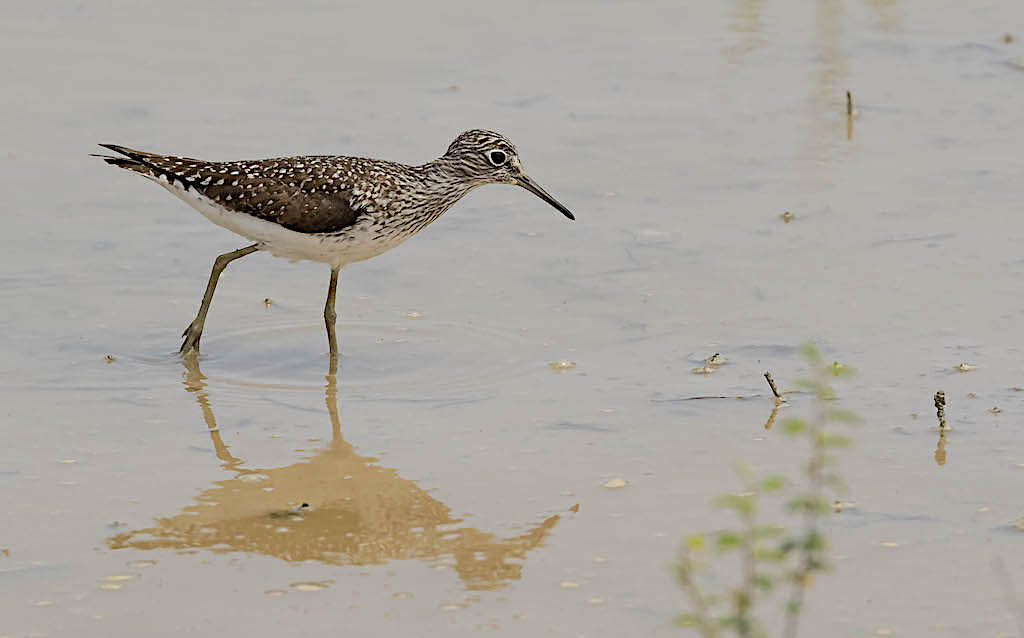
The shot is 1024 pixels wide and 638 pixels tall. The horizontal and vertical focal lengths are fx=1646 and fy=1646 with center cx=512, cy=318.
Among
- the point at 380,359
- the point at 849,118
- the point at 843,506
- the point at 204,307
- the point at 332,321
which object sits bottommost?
the point at 843,506

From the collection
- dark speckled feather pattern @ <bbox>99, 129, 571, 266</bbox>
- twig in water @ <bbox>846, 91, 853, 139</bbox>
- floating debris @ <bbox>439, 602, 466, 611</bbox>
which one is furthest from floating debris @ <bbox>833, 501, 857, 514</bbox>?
twig in water @ <bbox>846, 91, 853, 139</bbox>

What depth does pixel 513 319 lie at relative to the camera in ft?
30.1

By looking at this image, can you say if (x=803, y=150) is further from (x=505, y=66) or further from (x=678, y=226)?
(x=505, y=66)

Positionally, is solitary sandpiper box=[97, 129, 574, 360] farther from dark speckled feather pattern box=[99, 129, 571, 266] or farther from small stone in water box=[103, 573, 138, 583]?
small stone in water box=[103, 573, 138, 583]

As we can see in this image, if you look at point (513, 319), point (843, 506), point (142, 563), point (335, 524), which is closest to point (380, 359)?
point (513, 319)

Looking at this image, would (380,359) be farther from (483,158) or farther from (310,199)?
(483,158)

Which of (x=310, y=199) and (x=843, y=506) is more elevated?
(x=310, y=199)

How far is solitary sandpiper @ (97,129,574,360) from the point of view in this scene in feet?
29.2

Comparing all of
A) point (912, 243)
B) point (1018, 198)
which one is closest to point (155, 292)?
point (912, 243)

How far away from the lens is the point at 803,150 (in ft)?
38.8

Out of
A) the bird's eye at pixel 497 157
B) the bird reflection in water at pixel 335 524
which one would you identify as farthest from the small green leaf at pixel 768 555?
the bird's eye at pixel 497 157

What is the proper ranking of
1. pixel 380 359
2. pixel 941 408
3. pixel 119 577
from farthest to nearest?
pixel 380 359
pixel 941 408
pixel 119 577

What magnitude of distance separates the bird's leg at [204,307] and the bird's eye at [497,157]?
56.4 inches

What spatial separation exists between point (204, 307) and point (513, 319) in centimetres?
169
